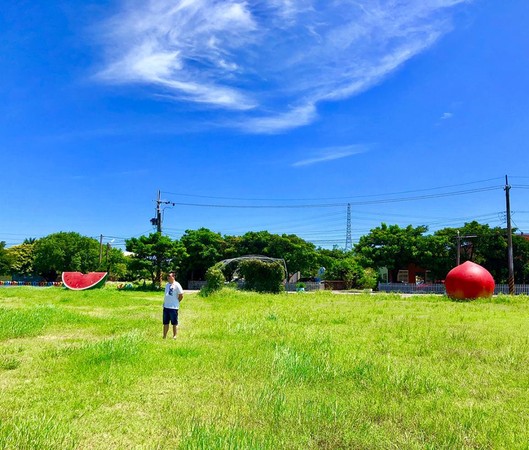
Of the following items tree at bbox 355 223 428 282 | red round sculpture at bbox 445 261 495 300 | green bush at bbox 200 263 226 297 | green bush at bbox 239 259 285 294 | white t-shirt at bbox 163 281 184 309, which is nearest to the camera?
white t-shirt at bbox 163 281 184 309

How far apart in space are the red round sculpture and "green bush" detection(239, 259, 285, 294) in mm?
12525

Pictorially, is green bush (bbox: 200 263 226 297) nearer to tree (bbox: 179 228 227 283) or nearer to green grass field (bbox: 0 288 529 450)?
tree (bbox: 179 228 227 283)

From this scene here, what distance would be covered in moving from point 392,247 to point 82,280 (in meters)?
30.6

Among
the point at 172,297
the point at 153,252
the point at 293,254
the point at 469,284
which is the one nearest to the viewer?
the point at 172,297

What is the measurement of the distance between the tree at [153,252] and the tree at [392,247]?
20068 millimetres

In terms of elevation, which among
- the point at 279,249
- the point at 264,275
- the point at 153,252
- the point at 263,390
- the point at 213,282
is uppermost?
the point at 279,249

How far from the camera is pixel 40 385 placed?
250 inches

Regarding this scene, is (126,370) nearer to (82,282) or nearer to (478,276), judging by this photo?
(478,276)

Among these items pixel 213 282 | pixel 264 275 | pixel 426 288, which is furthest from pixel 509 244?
pixel 213 282

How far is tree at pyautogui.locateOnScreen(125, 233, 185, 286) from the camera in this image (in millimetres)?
37800

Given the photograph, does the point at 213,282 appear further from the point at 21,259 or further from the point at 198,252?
the point at 21,259

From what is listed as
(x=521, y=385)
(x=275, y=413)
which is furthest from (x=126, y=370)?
(x=521, y=385)

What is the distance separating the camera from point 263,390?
6109 millimetres

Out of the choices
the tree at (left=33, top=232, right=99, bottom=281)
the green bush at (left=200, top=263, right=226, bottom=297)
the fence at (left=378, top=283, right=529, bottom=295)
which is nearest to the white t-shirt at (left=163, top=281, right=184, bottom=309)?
the green bush at (left=200, top=263, right=226, bottom=297)
